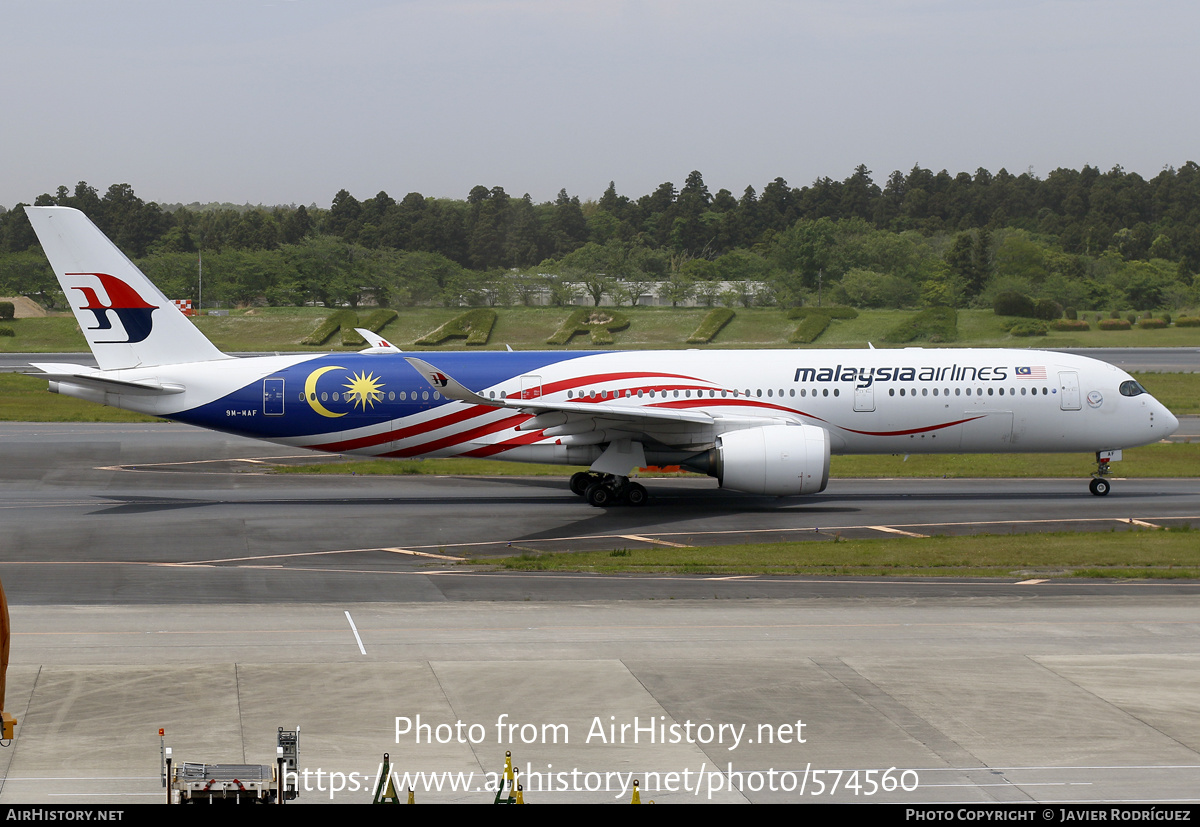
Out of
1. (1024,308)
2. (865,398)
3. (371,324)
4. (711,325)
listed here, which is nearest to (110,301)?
(865,398)

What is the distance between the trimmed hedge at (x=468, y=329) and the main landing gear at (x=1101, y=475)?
84412 mm

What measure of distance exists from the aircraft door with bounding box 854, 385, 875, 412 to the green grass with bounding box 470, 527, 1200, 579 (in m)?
6.82

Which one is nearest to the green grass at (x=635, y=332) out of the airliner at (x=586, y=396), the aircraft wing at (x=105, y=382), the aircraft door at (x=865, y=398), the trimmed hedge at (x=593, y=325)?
the trimmed hedge at (x=593, y=325)

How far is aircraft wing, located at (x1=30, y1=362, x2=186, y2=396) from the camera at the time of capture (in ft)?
114

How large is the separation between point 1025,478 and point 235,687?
32672 millimetres

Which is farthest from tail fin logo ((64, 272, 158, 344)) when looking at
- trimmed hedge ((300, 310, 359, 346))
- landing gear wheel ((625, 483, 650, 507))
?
trimmed hedge ((300, 310, 359, 346))

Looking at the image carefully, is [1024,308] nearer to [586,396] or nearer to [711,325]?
[711,325]

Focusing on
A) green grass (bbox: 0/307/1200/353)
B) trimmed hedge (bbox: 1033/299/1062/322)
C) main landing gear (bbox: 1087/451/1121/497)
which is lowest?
main landing gear (bbox: 1087/451/1121/497)

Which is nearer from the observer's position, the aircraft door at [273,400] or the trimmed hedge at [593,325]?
the aircraft door at [273,400]

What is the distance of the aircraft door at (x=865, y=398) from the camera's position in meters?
36.3

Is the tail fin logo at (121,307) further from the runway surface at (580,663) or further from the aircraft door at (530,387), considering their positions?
the aircraft door at (530,387)

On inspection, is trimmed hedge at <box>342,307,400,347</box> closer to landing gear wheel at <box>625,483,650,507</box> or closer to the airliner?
the airliner

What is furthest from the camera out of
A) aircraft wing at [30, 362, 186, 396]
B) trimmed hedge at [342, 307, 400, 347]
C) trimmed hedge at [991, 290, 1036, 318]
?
trimmed hedge at [991, 290, 1036, 318]

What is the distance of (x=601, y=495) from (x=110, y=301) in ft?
55.4
